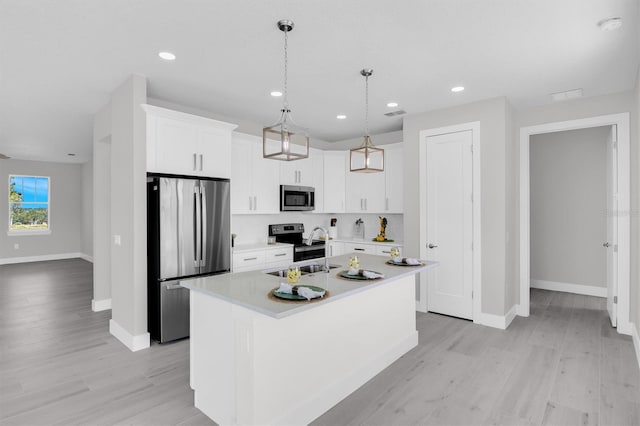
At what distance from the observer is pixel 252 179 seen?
493cm

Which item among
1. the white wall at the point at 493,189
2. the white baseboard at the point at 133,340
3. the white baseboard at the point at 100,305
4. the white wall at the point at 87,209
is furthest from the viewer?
the white wall at the point at 87,209

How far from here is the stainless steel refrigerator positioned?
11.5 feet

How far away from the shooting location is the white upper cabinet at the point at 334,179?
19.6ft

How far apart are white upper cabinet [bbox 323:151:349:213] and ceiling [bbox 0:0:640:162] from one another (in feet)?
5.00

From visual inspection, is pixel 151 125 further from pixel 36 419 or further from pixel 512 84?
pixel 512 84

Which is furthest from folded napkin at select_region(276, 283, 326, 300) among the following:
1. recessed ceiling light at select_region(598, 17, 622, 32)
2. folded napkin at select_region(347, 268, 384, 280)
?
recessed ceiling light at select_region(598, 17, 622, 32)

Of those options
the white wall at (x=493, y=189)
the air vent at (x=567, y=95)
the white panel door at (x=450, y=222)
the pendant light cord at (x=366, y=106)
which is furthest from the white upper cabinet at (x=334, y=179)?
the air vent at (x=567, y=95)

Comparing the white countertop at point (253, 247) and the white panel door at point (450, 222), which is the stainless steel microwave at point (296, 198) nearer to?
the white countertop at point (253, 247)

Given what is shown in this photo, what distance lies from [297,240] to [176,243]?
101 inches

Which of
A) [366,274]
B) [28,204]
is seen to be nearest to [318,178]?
[366,274]

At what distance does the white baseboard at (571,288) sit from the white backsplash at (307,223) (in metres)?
2.62

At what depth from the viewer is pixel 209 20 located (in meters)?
2.39

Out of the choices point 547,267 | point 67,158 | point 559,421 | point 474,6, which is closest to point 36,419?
point 559,421

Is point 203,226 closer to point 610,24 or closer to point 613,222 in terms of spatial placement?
point 610,24
